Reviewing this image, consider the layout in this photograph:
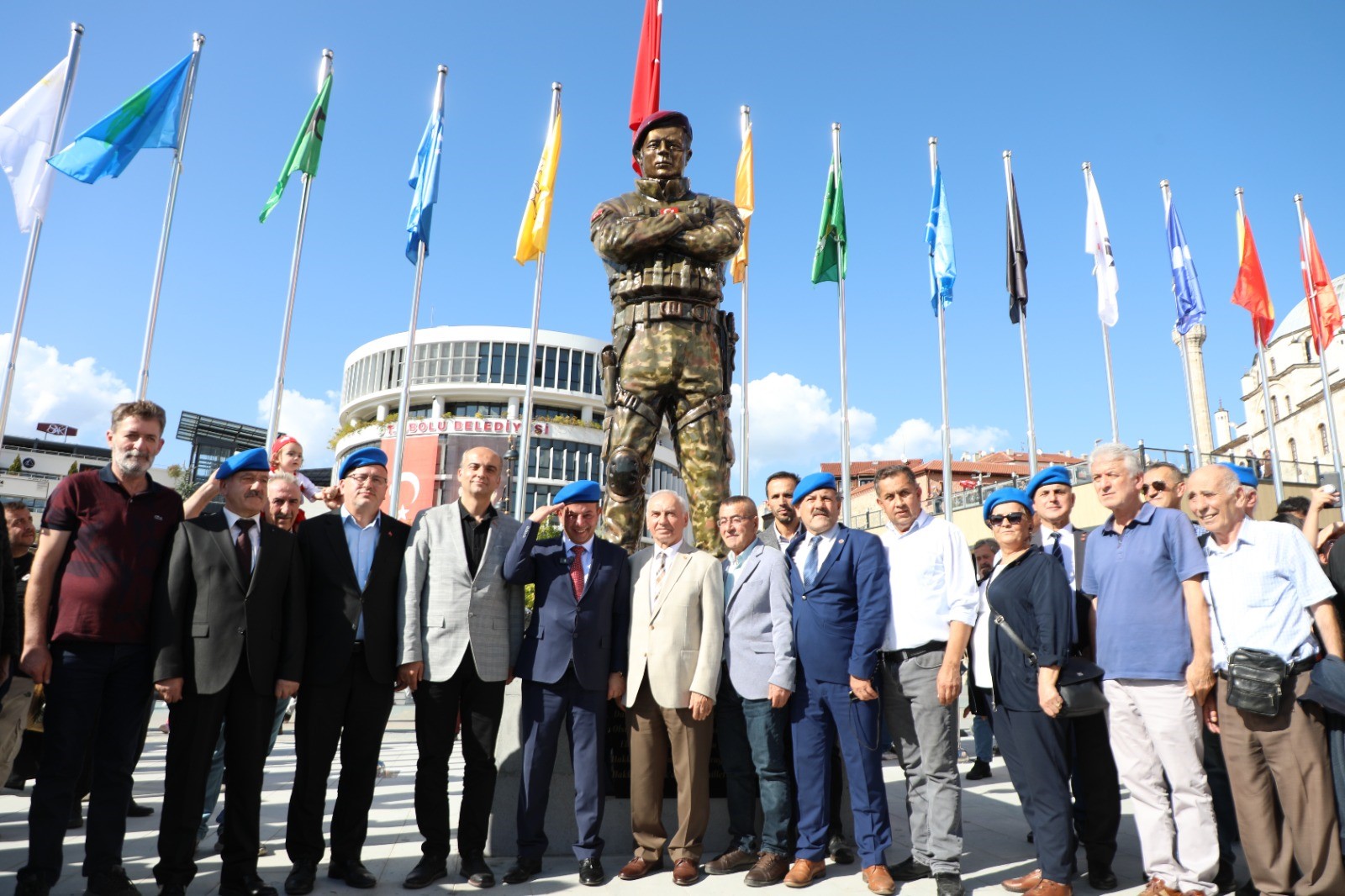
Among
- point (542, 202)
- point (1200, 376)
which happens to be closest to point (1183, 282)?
point (542, 202)

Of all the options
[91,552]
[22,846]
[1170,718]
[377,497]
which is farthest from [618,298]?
[22,846]

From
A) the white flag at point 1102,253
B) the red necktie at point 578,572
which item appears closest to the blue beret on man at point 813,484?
the red necktie at point 578,572

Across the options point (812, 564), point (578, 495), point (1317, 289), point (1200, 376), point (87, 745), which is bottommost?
point (87, 745)

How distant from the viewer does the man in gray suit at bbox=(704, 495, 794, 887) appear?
165 inches

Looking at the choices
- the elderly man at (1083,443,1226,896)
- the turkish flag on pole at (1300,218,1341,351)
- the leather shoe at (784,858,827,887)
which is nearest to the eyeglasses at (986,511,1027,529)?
the elderly man at (1083,443,1226,896)

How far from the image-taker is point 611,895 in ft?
12.8

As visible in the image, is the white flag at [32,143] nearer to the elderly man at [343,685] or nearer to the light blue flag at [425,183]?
the light blue flag at [425,183]

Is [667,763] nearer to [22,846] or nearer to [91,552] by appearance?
[91,552]

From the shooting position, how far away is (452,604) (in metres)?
4.20

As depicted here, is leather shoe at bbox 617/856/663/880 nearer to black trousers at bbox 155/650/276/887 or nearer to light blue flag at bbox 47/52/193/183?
black trousers at bbox 155/650/276/887

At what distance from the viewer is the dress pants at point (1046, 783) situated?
3867 millimetres

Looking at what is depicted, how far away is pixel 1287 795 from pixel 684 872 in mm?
2718

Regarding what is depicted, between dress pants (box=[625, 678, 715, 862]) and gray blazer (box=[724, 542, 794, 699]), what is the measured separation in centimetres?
32

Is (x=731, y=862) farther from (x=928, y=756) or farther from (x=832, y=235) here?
(x=832, y=235)
